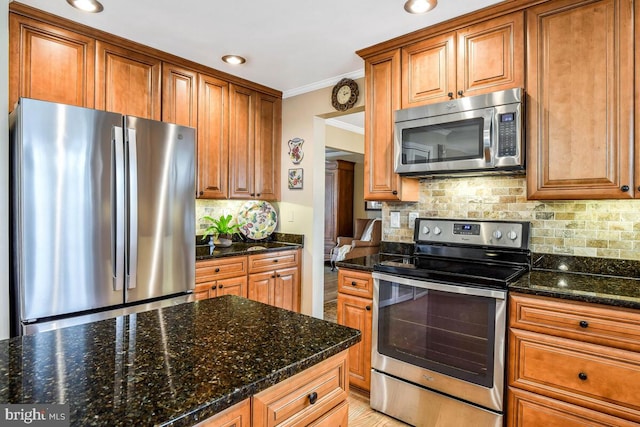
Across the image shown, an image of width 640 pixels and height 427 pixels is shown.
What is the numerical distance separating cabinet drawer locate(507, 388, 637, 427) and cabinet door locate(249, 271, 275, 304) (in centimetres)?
210

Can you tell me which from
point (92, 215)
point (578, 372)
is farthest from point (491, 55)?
point (92, 215)

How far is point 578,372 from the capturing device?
66.1 inches

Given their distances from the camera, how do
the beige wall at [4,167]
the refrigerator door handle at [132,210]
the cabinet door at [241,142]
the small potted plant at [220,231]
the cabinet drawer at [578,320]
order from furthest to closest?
the cabinet door at [241,142] < the small potted plant at [220,231] < the refrigerator door handle at [132,210] < the beige wall at [4,167] < the cabinet drawer at [578,320]

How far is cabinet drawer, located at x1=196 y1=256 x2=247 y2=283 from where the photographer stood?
9.36ft

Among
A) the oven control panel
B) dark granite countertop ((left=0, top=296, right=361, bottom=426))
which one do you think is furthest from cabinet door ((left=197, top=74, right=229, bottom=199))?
dark granite countertop ((left=0, top=296, right=361, bottom=426))

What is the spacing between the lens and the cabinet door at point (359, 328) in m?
2.43

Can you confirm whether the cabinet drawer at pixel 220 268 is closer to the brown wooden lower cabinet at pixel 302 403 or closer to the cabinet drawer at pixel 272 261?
the cabinet drawer at pixel 272 261

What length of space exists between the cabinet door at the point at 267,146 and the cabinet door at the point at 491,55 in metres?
2.04

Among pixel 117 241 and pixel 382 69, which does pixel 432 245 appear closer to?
pixel 382 69

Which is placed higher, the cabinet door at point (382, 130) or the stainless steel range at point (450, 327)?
the cabinet door at point (382, 130)

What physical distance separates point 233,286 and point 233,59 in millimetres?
1888

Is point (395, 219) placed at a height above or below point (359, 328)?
above

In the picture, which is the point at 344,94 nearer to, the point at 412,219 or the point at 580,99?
the point at 412,219

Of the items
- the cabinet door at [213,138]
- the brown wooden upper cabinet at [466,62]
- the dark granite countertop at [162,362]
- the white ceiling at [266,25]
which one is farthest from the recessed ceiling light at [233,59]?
the dark granite countertop at [162,362]
